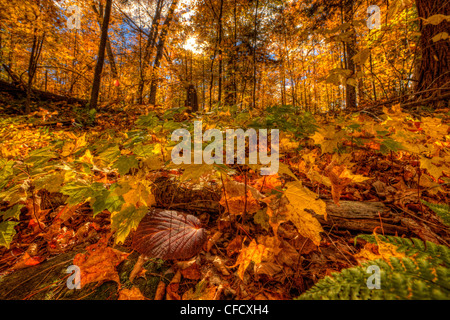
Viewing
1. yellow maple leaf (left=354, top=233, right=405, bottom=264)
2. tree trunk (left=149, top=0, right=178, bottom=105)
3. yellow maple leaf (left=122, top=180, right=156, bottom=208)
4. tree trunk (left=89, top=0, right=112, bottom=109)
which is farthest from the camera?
tree trunk (left=149, top=0, right=178, bottom=105)

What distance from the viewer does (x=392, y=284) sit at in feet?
1.52

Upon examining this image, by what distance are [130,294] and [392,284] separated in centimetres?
102

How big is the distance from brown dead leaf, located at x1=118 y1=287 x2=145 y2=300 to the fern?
0.74 meters

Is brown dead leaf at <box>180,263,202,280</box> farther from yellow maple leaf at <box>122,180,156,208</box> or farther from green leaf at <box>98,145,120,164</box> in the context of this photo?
green leaf at <box>98,145,120,164</box>

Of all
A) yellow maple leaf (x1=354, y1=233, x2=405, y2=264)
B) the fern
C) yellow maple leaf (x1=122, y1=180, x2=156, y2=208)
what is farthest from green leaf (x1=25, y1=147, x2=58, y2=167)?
yellow maple leaf (x1=354, y1=233, x2=405, y2=264)

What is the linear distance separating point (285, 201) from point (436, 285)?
520 millimetres

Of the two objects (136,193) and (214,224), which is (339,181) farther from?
(136,193)

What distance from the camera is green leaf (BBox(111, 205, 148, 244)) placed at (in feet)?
2.97

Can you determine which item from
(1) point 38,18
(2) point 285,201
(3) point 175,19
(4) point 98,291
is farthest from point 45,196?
(3) point 175,19

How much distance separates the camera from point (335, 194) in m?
0.98

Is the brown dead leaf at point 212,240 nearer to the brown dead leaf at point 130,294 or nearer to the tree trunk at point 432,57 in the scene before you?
the brown dead leaf at point 130,294

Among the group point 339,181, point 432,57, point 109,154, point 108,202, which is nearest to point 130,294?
point 108,202
